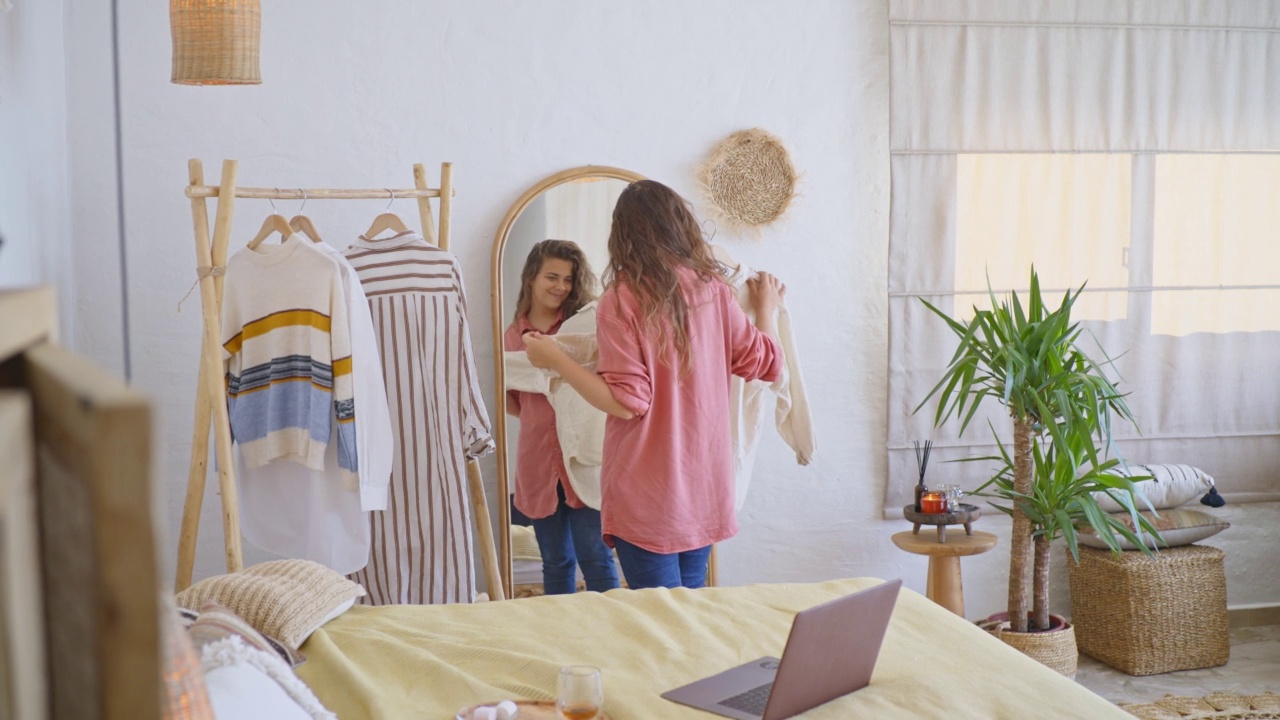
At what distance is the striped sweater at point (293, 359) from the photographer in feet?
9.29

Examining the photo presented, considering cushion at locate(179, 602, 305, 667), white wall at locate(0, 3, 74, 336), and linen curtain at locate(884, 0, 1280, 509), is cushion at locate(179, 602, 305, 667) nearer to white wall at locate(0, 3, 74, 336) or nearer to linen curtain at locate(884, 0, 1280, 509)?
white wall at locate(0, 3, 74, 336)

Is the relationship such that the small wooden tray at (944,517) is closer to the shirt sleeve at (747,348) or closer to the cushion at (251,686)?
the shirt sleeve at (747,348)

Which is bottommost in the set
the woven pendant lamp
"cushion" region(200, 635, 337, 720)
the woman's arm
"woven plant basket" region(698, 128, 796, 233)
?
"cushion" region(200, 635, 337, 720)

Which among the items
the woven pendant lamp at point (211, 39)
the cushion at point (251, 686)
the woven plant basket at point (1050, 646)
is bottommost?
the woven plant basket at point (1050, 646)

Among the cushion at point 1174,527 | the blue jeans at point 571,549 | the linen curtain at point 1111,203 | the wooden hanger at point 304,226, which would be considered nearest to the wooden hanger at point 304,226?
the wooden hanger at point 304,226

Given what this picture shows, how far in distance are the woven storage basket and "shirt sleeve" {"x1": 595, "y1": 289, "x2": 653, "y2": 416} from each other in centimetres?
199

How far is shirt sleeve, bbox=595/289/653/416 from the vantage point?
8.81 ft

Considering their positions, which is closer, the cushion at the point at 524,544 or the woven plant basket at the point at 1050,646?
the woven plant basket at the point at 1050,646

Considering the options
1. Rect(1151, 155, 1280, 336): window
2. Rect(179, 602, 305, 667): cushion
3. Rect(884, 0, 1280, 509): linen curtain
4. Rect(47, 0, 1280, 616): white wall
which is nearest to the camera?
Rect(179, 602, 305, 667): cushion

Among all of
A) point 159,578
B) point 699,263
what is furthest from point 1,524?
point 699,263

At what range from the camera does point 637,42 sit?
376cm

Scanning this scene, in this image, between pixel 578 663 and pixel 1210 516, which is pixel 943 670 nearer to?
pixel 578 663

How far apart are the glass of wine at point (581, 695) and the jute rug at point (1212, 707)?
2.32m

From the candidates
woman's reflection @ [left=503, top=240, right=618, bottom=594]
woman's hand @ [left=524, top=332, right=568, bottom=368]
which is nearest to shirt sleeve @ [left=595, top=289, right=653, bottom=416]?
woman's hand @ [left=524, top=332, right=568, bottom=368]
